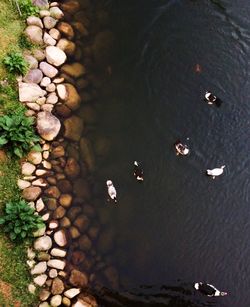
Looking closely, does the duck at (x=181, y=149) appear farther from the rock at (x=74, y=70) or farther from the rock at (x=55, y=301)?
the rock at (x=55, y=301)

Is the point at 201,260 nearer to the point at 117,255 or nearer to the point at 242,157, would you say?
the point at 117,255

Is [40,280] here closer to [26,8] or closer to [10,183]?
[10,183]

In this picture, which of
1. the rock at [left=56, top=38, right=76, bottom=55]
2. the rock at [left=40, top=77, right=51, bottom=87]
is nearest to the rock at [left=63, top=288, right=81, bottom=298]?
the rock at [left=40, top=77, right=51, bottom=87]

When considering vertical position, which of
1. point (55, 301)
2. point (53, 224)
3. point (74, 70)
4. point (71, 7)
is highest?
point (71, 7)

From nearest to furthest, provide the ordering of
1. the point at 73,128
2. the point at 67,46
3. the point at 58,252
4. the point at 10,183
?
1. the point at 58,252
2. the point at 10,183
3. the point at 73,128
4. the point at 67,46

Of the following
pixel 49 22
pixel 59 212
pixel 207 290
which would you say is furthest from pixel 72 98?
pixel 207 290

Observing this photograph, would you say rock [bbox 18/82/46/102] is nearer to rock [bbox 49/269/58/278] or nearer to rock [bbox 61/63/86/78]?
rock [bbox 61/63/86/78]

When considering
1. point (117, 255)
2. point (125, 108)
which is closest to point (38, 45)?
point (125, 108)
